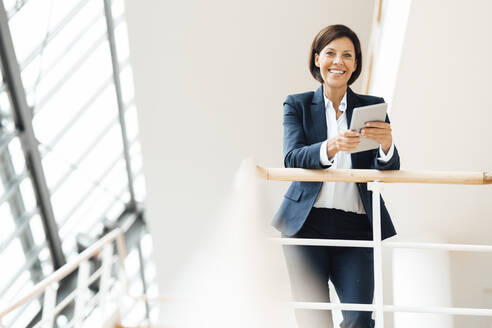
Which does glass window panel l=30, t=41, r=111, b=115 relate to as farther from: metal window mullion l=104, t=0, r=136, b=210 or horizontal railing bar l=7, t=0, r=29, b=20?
horizontal railing bar l=7, t=0, r=29, b=20

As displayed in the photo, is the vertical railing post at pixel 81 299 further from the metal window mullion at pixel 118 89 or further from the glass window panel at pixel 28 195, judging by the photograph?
the metal window mullion at pixel 118 89

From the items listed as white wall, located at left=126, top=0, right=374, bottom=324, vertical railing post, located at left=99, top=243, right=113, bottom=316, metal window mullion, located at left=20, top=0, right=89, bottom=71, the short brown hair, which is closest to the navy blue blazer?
the short brown hair

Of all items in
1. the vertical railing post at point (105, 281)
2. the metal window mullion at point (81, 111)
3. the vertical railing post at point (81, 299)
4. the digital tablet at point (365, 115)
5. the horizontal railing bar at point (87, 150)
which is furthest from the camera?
the horizontal railing bar at point (87, 150)

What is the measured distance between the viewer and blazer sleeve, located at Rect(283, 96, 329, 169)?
1440mm

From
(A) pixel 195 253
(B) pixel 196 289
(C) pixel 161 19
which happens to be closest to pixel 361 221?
(C) pixel 161 19

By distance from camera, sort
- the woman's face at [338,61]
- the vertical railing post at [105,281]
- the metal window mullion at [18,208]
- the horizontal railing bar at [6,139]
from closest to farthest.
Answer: the woman's face at [338,61]
the vertical railing post at [105,281]
the horizontal railing bar at [6,139]
the metal window mullion at [18,208]

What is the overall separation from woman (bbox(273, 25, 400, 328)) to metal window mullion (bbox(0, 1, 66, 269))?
12.7 ft

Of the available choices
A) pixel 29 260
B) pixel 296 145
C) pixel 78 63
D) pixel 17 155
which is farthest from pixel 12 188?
pixel 296 145

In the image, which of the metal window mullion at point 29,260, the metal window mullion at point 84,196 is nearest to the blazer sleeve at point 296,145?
the metal window mullion at point 29,260

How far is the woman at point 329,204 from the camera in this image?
5.04ft

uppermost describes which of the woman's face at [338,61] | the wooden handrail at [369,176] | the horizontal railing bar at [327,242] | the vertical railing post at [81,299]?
the woman's face at [338,61]

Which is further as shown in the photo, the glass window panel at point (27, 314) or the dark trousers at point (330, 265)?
the glass window panel at point (27, 314)

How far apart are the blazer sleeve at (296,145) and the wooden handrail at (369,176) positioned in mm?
30

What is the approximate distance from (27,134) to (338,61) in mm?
4449
